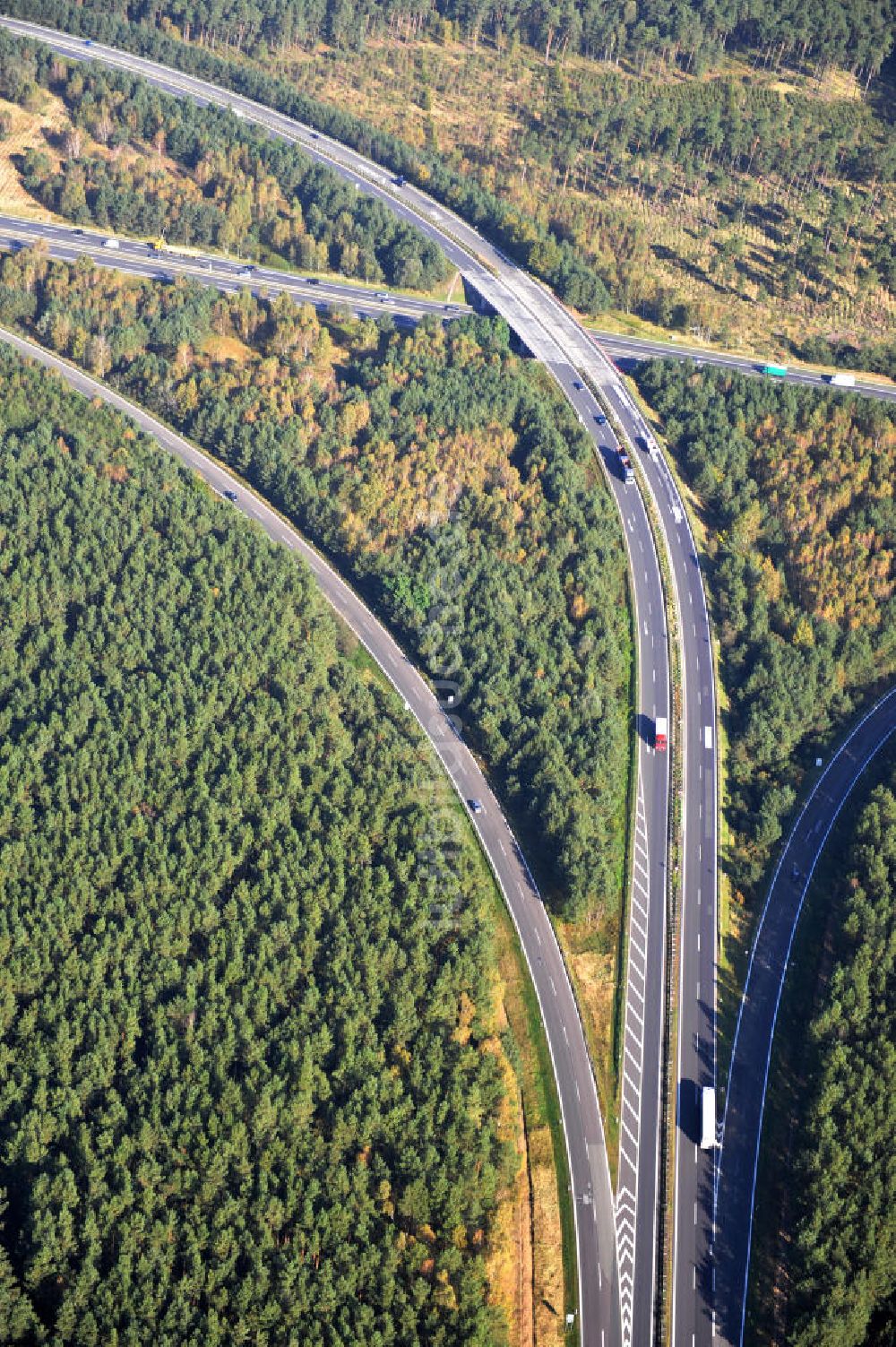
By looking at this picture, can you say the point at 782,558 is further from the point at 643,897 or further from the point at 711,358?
the point at 643,897

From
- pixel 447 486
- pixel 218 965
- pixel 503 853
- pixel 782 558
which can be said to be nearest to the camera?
pixel 218 965

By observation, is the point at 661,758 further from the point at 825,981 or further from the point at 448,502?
the point at 448,502

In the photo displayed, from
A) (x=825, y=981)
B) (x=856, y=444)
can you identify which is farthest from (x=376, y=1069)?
(x=856, y=444)

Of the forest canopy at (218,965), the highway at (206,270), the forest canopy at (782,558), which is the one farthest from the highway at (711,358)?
the forest canopy at (218,965)

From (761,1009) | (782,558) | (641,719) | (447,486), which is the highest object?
(447,486)

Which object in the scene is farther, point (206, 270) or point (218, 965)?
point (206, 270)

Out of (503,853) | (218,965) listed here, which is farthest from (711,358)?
(218,965)
